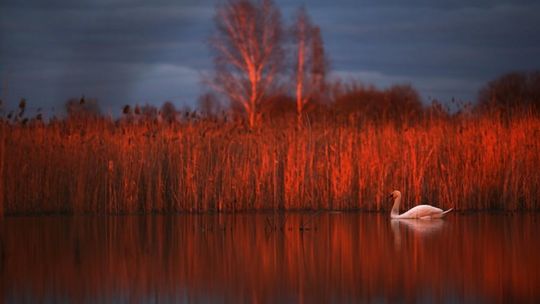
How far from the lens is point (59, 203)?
476 inches

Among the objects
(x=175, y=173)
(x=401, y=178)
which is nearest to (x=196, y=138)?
(x=175, y=173)

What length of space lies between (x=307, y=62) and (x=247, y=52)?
350 centimetres

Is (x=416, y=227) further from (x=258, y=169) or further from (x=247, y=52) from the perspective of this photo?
(x=247, y=52)

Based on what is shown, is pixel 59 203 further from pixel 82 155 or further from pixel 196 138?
pixel 196 138

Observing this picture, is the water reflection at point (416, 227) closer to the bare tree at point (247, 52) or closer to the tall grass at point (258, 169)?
the tall grass at point (258, 169)

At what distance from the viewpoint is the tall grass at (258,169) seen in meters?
12.1

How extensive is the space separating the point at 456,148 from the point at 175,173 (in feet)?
15.6

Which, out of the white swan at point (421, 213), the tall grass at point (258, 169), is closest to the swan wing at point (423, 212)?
the white swan at point (421, 213)

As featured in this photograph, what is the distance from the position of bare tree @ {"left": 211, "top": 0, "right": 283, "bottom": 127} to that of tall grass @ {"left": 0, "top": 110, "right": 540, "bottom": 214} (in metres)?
21.3

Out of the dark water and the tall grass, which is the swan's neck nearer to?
the dark water

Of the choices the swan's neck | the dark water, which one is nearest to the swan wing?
the swan's neck

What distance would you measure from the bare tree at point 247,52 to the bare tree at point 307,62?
70.0 inches

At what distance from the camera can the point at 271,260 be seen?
7.25 meters

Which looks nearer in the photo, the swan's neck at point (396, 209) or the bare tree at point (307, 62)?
the swan's neck at point (396, 209)
